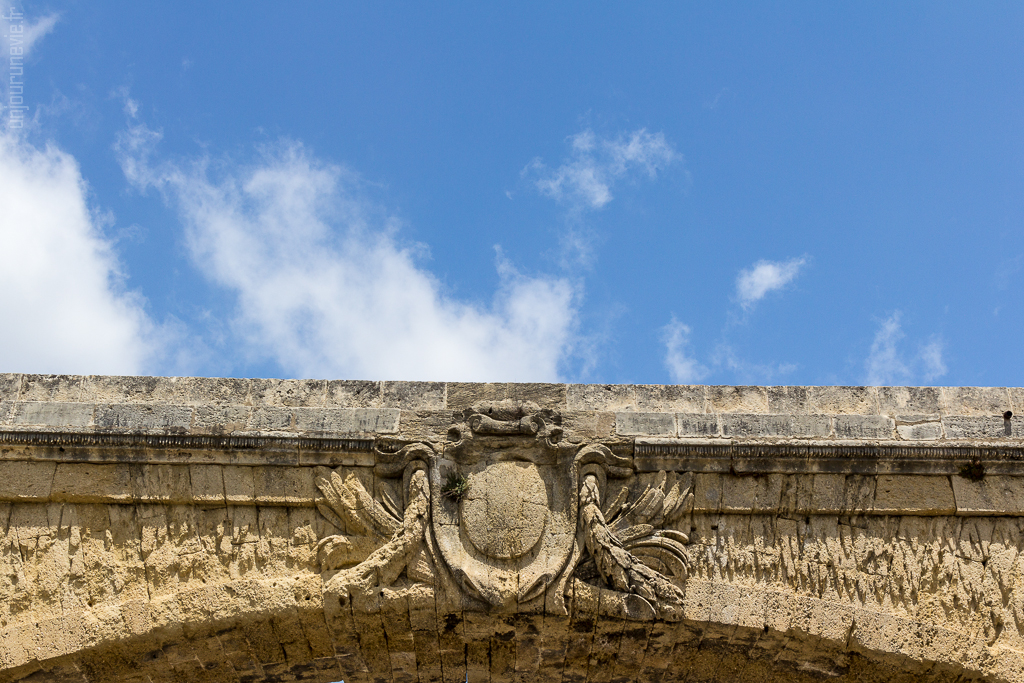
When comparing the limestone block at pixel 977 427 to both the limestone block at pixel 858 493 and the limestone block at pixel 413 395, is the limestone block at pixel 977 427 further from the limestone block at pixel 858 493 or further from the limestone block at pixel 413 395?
the limestone block at pixel 413 395

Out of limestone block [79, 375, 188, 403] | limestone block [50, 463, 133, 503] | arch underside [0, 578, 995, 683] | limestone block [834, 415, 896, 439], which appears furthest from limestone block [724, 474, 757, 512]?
limestone block [50, 463, 133, 503]

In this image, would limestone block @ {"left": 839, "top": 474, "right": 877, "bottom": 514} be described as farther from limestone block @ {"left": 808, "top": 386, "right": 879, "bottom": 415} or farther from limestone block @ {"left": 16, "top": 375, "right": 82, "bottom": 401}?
limestone block @ {"left": 16, "top": 375, "right": 82, "bottom": 401}

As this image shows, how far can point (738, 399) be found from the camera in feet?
16.6

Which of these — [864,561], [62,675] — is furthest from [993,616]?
[62,675]

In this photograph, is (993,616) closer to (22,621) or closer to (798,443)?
(798,443)

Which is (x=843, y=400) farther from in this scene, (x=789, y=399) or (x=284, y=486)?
(x=284, y=486)

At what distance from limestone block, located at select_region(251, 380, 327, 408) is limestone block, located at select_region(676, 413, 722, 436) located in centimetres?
173

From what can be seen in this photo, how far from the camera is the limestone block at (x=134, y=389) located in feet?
16.3

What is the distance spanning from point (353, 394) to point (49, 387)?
1.46 metres

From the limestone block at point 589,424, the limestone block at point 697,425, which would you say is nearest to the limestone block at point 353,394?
the limestone block at point 589,424

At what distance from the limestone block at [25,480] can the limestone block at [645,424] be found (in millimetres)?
2681

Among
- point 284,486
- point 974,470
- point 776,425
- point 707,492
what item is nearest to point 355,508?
point 284,486

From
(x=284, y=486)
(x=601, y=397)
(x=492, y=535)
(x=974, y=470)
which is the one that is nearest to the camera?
(x=492, y=535)

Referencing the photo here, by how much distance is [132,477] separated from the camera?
15.8 ft
